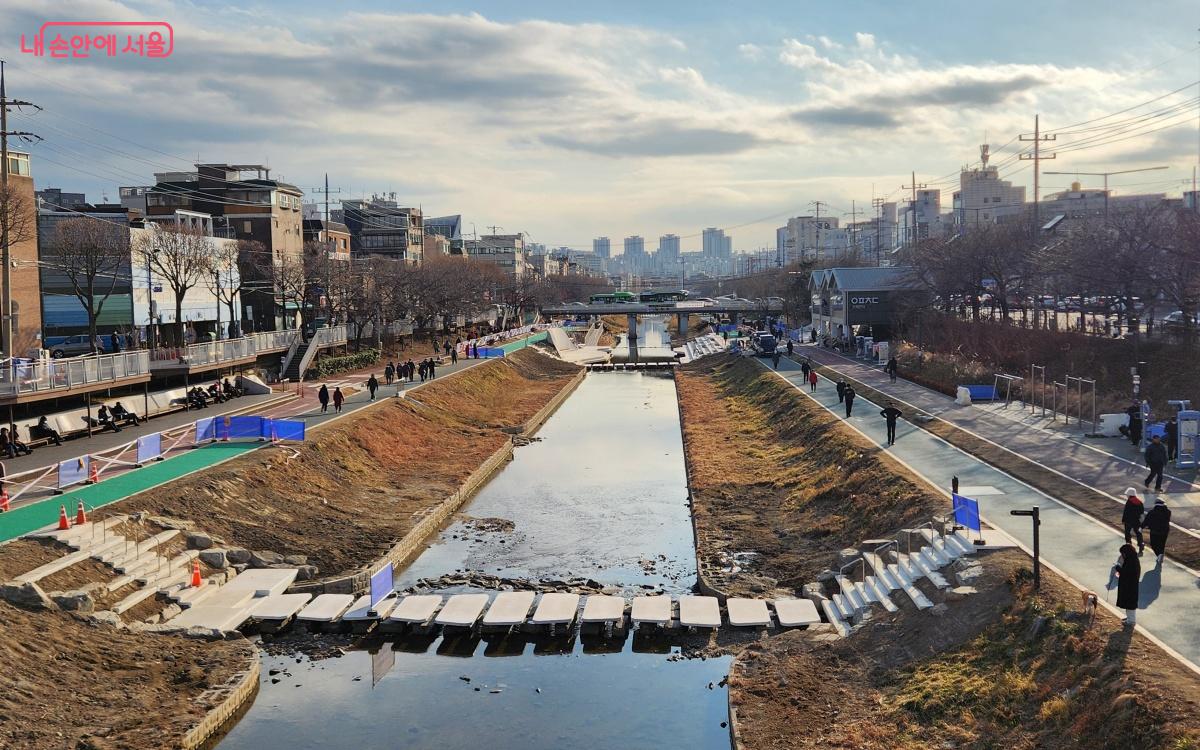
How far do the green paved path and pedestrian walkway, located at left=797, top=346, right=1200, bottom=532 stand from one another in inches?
942

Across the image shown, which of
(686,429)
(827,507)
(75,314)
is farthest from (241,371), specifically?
(827,507)

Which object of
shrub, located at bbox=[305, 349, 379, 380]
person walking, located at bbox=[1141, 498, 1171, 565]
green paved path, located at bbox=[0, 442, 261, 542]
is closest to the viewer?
person walking, located at bbox=[1141, 498, 1171, 565]

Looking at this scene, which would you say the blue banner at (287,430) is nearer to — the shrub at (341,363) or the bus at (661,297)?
the shrub at (341,363)

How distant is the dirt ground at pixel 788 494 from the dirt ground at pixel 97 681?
11.9 metres

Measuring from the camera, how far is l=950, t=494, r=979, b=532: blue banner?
20.1 m

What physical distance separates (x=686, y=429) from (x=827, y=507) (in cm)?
2191

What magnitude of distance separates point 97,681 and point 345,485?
17.5 m

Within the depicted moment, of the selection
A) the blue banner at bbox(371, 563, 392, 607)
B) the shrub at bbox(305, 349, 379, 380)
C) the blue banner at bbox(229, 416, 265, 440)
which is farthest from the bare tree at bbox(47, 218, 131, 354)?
the blue banner at bbox(371, 563, 392, 607)

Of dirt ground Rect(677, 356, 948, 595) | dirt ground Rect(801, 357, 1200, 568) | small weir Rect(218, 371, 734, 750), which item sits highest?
dirt ground Rect(801, 357, 1200, 568)

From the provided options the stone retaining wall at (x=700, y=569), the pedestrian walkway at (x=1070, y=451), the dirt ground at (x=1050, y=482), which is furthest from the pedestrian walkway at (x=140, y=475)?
the pedestrian walkway at (x=1070, y=451)

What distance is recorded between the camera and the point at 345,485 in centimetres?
3472

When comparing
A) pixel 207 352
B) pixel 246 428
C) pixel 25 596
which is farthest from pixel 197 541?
pixel 207 352

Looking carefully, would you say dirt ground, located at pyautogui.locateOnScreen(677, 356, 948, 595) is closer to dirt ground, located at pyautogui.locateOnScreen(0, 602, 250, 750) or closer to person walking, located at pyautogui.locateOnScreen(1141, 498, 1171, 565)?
person walking, located at pyautogui.locateOnScreen(1141, 498, 1171, 565)

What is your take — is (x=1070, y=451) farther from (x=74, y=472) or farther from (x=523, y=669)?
(x=74, y=472)
